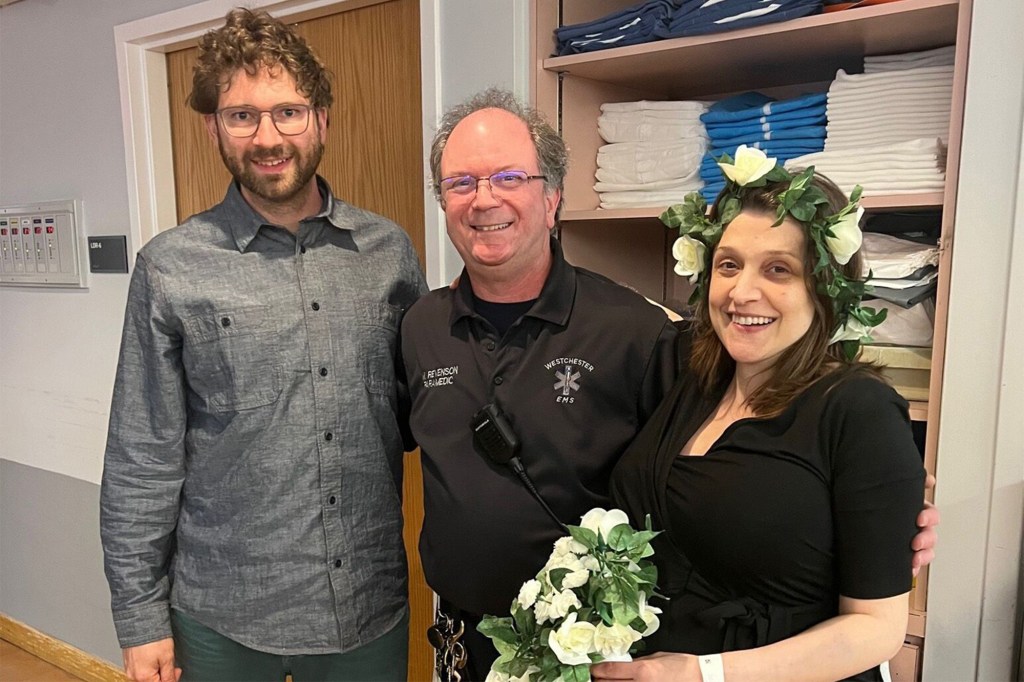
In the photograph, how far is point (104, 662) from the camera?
9.41 ft

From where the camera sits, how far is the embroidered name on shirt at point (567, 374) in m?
1.30

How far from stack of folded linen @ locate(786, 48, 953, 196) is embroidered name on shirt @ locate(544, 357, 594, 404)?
639mm

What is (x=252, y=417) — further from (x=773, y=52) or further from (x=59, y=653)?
(x=59, y=653)

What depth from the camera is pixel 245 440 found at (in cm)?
146

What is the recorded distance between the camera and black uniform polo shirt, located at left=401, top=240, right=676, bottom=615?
1.29 metres

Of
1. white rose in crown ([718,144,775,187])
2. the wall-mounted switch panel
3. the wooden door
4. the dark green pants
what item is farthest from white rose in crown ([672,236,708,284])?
the wall-mounted switch panel

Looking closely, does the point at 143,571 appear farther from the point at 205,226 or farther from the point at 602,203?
the point at 602,203

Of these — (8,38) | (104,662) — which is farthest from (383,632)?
(8,38)

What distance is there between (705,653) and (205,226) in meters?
1.18

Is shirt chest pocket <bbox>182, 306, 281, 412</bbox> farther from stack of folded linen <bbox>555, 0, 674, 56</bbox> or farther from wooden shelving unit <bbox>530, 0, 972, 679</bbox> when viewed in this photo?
stack of folded linen <bbox>555, 0, 674, 56</bbox>

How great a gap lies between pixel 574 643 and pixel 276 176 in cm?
100

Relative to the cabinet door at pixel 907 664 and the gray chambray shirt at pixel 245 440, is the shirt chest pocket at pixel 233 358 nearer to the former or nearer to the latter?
the gray chambray shirt at pixel 245 440

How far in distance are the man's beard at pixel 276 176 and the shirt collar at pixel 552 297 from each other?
366mm

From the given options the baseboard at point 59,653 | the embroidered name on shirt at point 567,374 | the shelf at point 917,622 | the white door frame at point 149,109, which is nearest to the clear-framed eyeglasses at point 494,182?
the embroidered name on shirt at point 567,374
